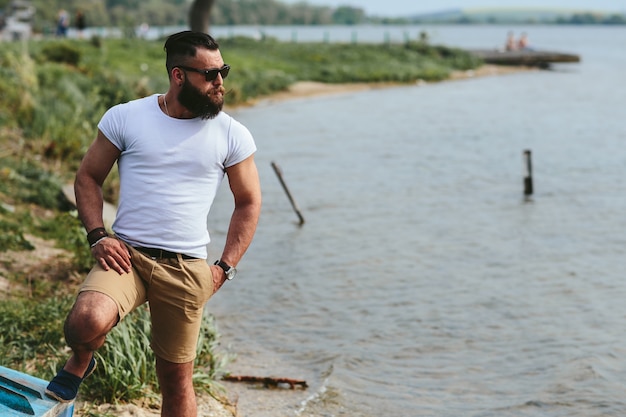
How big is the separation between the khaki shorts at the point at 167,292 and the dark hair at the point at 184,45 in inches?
36.1

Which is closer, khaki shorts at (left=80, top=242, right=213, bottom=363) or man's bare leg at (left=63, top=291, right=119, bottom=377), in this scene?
man's bare leg at (left=63, top=291, right=119, bottom=377)

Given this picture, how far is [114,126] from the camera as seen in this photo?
4070 millimetres

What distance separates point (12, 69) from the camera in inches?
797

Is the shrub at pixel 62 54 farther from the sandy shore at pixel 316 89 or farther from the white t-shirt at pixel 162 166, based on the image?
the white t-shirt at pixel 162 166

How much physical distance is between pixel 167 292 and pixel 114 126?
2.68 feet

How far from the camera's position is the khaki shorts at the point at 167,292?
3.96m

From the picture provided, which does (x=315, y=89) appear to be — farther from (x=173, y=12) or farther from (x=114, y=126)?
(x=173, y=12)

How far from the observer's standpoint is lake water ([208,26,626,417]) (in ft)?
25.0

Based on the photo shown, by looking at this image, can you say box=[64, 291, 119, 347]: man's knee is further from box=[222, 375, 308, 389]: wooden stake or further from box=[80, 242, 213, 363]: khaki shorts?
box=[222, 375, 308, 389]: wooden stake

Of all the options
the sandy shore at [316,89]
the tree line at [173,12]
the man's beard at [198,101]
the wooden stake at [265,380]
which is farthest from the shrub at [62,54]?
the tree line at [173,12]

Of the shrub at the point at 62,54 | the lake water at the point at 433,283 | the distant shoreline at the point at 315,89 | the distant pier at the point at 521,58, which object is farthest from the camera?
the distant pier at the point at 521,58

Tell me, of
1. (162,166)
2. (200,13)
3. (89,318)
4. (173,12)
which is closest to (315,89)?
(200,13)

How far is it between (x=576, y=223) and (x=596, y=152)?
9391mm

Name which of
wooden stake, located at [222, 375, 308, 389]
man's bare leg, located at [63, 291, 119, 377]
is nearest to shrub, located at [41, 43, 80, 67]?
wooden stake, located at [222, 375, 308, 389]
